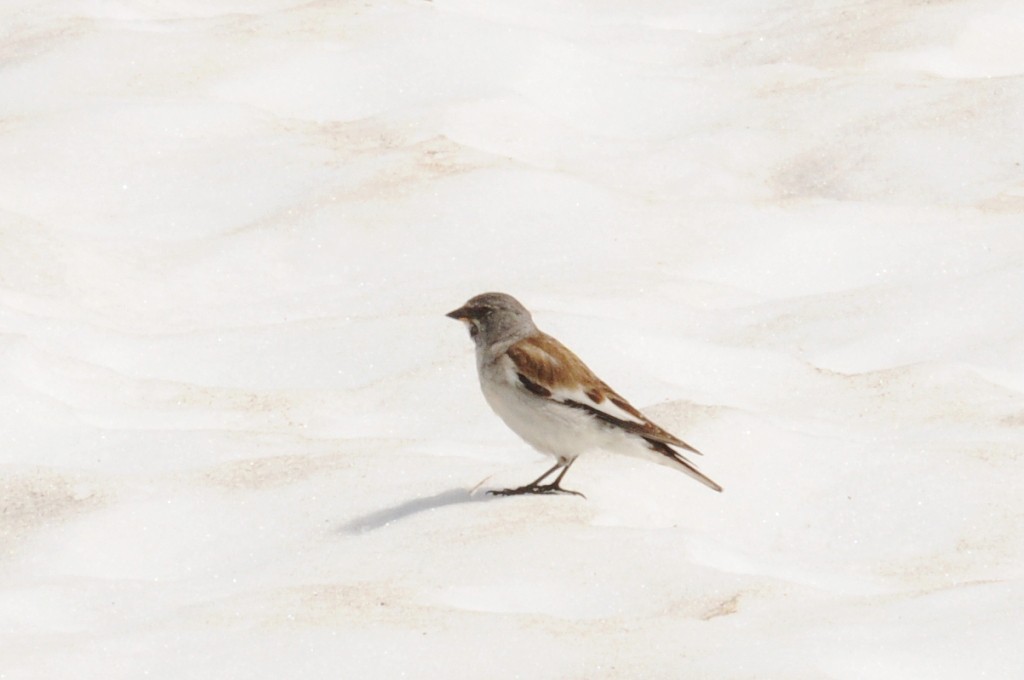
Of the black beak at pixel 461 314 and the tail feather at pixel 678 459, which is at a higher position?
the black beak at pixel 461 314

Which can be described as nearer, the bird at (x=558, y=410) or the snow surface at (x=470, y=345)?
the snow surface at (x=470, y=345)

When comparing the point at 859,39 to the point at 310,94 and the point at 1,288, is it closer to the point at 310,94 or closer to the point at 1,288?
the point at 310,94

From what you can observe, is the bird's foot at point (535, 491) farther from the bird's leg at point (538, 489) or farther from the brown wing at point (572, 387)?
the brown wing at point (572, 387)

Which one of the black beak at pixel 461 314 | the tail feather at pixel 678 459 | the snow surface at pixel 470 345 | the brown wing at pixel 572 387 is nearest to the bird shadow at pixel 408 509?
the snow surface at pixel 470 345

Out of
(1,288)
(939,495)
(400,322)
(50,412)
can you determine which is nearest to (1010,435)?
(939,495)

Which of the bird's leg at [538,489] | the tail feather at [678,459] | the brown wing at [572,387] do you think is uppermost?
the brown wing at [572,387]

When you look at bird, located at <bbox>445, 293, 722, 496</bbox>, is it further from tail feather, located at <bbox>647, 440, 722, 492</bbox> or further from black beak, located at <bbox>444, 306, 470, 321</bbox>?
black beak, located at <bbox>444, 306, 470, 321</bbox>

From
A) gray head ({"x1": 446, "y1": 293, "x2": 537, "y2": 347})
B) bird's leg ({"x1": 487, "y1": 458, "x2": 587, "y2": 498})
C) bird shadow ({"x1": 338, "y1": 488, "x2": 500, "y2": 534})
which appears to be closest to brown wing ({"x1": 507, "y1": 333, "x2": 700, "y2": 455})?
A: gray head ({"x1": 446, "y1": 293, "x2": 537, "y2": 347})
